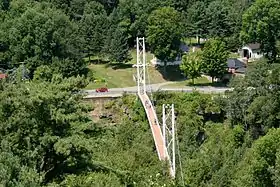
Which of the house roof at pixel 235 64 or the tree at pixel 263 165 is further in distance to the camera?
the house roof at pixel 235 64

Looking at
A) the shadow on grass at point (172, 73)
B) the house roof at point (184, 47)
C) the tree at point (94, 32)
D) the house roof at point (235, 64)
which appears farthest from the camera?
the house roof at point (184, 47)

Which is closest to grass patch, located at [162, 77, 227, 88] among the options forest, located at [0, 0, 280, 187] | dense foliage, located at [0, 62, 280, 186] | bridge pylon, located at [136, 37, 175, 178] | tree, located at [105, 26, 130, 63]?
forest, located at [0, 0, 280, 187]

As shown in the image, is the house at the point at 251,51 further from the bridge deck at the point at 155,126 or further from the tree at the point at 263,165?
the tree at the point at 263,165

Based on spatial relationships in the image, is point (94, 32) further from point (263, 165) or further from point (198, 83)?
point (263, 165)

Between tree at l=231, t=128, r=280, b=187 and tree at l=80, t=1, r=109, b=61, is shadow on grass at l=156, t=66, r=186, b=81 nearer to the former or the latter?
tree at l=80, t=1, r=109, b=61

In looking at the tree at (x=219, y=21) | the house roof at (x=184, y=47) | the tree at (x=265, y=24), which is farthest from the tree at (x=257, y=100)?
the tree at (x=219, y=21)

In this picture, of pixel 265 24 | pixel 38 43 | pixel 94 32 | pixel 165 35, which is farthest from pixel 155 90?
pixel 94 32

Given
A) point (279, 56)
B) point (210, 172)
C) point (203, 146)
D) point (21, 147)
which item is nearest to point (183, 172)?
point (210, 172)
